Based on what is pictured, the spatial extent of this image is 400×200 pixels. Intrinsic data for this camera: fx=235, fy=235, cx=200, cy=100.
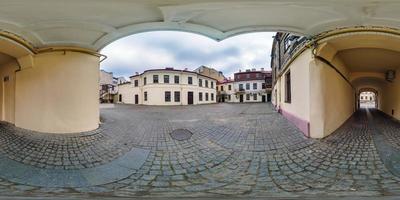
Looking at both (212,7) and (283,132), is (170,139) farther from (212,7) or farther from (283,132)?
(212,7)

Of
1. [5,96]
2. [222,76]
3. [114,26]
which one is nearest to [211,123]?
[114,26]

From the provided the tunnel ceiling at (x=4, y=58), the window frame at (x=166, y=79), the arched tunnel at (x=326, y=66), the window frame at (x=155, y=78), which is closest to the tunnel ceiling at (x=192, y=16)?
the arched tunnel at (x=326, y=66)

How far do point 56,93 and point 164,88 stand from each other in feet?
61.5

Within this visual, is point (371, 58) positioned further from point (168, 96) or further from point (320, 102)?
point (168, 96)

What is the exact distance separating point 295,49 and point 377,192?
590 cm

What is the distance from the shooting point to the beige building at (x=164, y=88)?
26516mm

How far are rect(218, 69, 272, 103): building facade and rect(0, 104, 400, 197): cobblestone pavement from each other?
36.4 meters

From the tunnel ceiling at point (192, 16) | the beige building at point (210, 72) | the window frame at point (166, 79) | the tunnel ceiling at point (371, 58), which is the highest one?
the beige building at point (210, 72)

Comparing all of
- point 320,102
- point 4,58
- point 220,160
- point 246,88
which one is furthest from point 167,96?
point 246,88

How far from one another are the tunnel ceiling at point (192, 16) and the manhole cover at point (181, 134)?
3812mm

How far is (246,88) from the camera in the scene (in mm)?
45906

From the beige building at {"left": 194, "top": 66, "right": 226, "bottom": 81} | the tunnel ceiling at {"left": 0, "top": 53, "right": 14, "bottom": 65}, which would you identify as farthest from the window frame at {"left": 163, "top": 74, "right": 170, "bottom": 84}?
the tunnel ceiling at {"left": 0, "top": 53, "right": 14, "bottom": 65}

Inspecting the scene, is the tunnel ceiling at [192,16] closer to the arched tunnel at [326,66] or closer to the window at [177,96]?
the arched tunnel at [326,66]

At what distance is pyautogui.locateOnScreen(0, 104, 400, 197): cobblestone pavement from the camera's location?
457 centimetres
